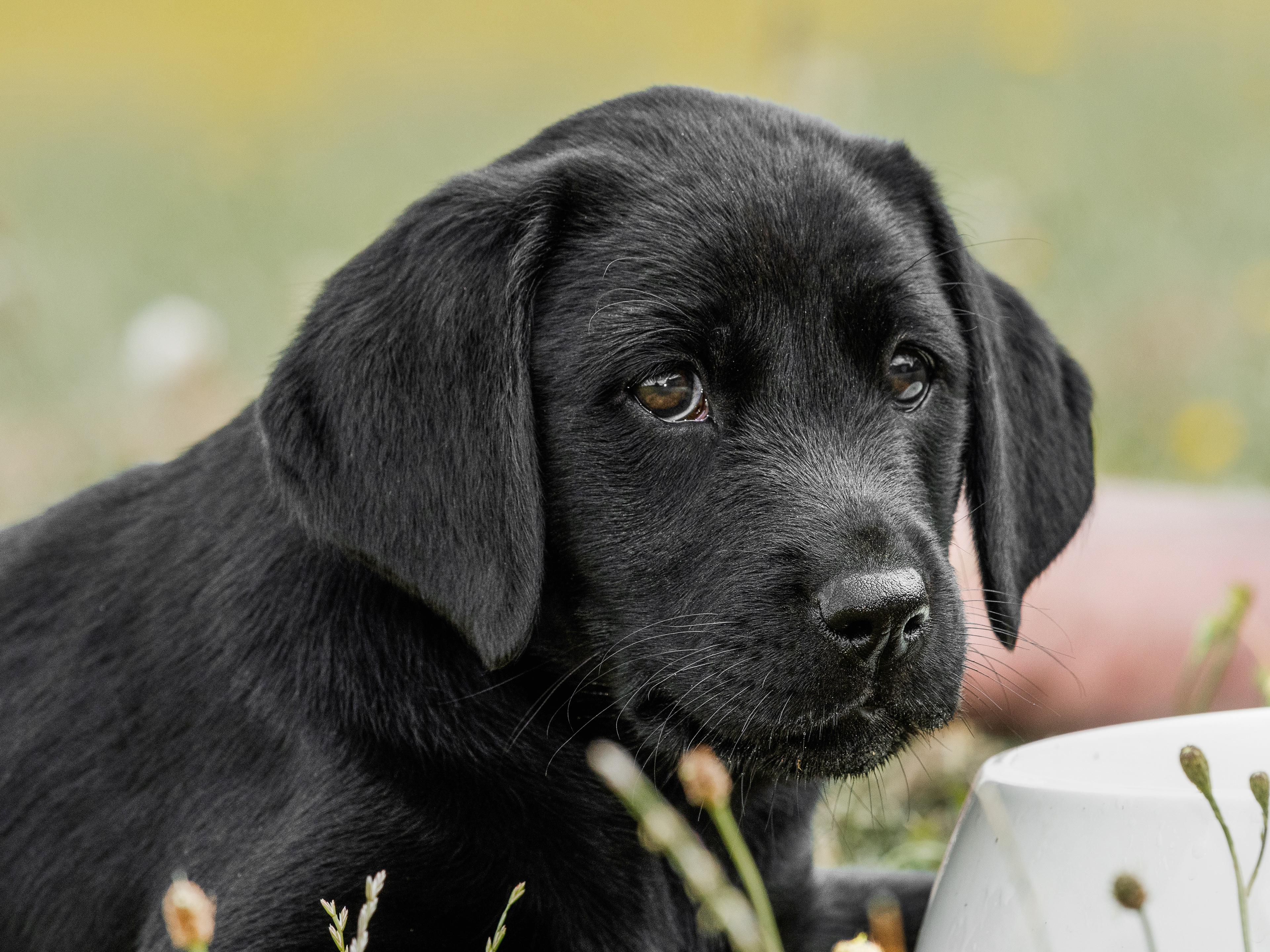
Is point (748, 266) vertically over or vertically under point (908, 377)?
over

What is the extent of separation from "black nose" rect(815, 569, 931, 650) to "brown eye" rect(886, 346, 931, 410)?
51 centimetres

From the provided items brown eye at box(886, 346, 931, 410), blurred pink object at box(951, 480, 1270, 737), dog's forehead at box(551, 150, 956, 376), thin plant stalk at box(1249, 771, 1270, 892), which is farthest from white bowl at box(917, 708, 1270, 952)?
blurred pink object at box(951, 480, 1270, 737)

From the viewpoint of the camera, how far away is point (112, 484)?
3.26 meters

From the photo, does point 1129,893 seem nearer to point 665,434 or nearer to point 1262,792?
point 1262,792

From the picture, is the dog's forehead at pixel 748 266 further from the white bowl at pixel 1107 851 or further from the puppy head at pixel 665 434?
the white bowl at pixel 1107 851

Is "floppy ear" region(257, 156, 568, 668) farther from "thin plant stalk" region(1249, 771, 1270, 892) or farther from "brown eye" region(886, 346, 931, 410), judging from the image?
"thin plant stalk" region(1249, 771, 1270, 892)

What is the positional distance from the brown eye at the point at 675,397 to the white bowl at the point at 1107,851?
2.38 ft

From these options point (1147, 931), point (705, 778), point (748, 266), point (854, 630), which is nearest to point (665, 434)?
point (748, 266)

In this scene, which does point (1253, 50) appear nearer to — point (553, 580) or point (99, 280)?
point (99, 280)

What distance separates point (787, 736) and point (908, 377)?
724 millimetres

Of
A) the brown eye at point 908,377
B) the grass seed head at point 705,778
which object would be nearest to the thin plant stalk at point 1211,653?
the brown eye at point 908,377

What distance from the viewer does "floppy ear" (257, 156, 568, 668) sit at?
2.56m

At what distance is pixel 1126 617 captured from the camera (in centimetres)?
492

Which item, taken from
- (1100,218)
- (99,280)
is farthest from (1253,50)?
(99,280)
